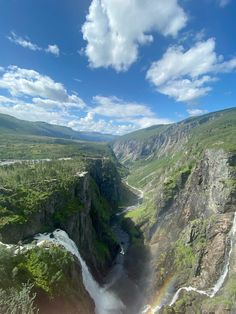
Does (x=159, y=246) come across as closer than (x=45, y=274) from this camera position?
No

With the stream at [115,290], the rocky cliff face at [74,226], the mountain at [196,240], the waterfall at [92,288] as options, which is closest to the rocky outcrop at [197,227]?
the mountain at [196,240]

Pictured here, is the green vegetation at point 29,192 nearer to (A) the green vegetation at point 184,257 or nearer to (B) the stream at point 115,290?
(B) the stream at point 115,290

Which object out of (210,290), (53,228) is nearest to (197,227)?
(210,290)

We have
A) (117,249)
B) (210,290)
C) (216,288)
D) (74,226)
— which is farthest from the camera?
(117,249)

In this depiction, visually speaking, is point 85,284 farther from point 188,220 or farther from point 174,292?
point 188,220

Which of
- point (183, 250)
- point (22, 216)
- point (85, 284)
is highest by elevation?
point (22, 216)

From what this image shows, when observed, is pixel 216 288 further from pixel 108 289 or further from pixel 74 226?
pixel 74 226

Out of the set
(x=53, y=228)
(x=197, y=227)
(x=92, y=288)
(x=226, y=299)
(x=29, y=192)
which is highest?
(x=29, y=192)

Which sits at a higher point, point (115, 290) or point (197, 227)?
point (197, 227)

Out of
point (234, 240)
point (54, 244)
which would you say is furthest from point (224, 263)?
point (54, 244)

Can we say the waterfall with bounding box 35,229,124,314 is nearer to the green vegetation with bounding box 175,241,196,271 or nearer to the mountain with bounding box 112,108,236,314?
the mountain with bounding box 112,108,236,314
